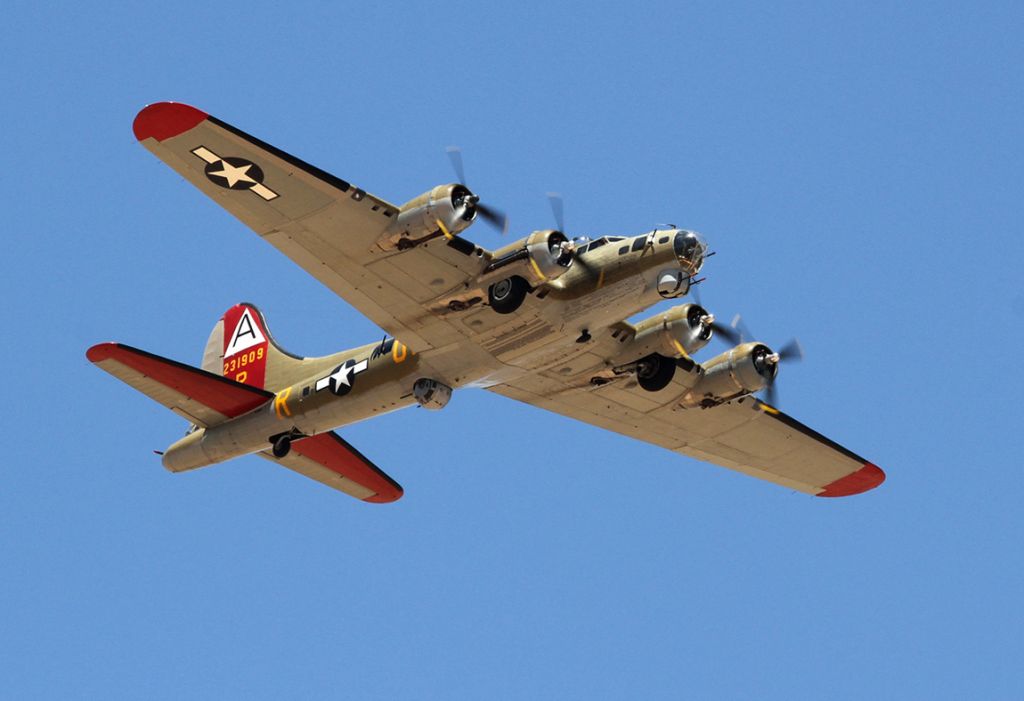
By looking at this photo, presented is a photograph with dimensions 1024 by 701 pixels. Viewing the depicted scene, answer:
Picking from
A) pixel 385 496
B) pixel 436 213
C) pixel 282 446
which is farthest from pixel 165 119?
pixel 385 496

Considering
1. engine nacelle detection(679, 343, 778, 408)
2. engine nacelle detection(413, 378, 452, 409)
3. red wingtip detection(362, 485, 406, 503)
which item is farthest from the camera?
red wingtip detection(362, 485, 406, 503)

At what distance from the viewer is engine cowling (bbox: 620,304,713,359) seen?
36.3 meters

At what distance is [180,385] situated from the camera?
3809cm

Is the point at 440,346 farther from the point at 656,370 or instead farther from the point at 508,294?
the point at 656,370

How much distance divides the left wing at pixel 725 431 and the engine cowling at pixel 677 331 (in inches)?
92.7

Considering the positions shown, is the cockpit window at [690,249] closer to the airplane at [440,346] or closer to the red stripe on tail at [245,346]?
the airplane at [440,346]

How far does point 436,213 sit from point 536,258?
7.97 feet

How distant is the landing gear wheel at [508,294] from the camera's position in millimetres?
33625

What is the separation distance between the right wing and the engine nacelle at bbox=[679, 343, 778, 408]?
22.1ft

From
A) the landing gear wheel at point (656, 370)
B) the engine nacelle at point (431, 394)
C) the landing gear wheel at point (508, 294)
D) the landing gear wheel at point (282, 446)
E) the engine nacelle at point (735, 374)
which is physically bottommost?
the landing gear wheel at point (282, 446)

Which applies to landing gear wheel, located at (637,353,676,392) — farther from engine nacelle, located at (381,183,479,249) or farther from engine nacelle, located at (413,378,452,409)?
engine nacelle, located at (381,183,479,249)

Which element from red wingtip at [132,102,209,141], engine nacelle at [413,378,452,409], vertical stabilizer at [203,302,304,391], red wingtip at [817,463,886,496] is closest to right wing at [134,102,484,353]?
red wingtip at [132,102,209,141]

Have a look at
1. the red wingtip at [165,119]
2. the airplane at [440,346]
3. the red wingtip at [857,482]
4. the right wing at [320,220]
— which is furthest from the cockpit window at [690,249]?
the red wingtip at [857,482]

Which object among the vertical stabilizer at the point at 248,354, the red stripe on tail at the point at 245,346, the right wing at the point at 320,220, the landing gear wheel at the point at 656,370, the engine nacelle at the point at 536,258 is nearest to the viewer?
the right wing at the point at 320,220
